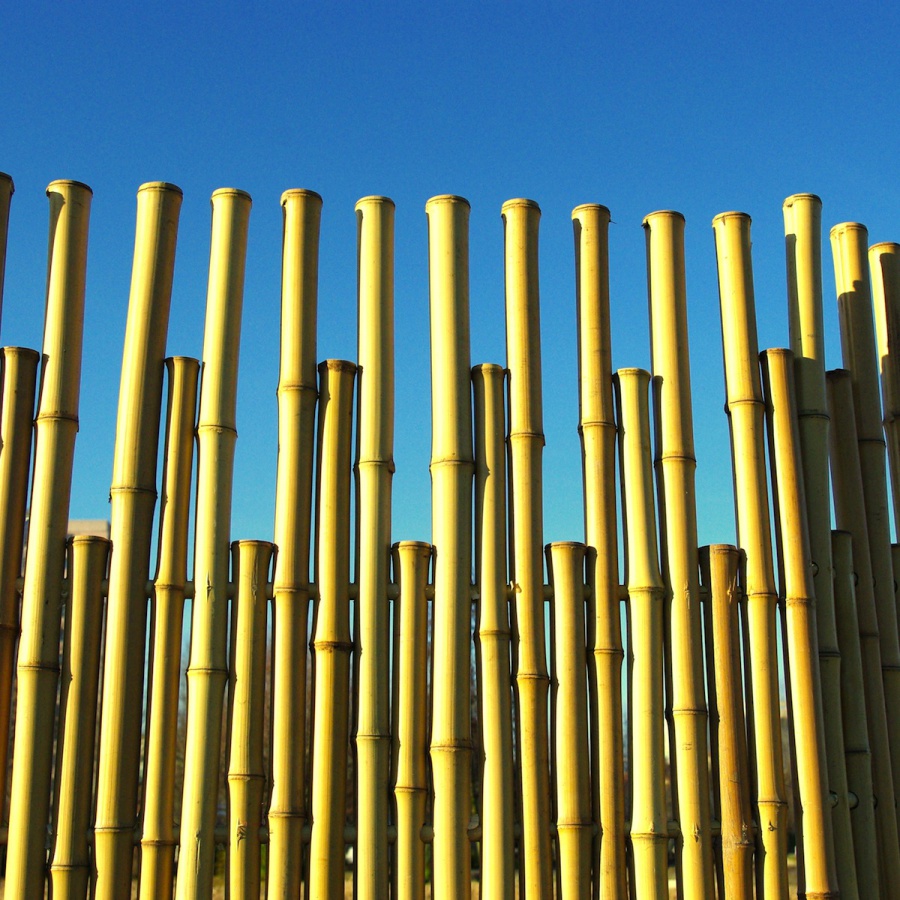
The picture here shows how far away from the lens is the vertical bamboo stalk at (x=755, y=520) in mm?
3561

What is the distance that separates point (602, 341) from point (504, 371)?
0.37 metres

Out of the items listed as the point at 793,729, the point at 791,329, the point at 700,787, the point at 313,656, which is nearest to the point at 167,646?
the point at 313,656

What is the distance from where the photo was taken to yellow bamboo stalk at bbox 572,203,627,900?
11.5ft

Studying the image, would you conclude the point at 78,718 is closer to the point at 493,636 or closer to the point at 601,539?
the point at 493,636

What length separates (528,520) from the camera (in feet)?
12.2

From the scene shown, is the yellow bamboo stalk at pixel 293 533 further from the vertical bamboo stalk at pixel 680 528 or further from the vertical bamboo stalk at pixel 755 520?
the vertical bamboo stalk at pixel 755 520

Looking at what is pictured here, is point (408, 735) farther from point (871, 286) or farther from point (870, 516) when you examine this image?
point (871, 286)

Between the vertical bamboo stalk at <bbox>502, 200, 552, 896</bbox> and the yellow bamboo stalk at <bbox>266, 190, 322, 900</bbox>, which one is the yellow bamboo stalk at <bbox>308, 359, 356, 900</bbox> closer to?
the yellow bamboo stalk at <bbox>266, 190, 322, 900</bbox>

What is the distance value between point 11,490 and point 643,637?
210 cm

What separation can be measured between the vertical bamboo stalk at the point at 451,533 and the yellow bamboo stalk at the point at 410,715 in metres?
0.04

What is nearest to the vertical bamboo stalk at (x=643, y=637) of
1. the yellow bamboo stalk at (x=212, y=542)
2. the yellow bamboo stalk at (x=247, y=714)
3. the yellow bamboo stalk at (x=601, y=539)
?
the yellow bamboo stalk at (x=601, y=539)

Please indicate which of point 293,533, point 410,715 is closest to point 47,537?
point 293,533

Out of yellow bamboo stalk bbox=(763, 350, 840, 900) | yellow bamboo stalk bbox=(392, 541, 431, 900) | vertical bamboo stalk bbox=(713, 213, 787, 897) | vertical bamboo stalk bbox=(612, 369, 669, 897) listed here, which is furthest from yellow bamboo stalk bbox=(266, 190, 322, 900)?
yellow bamboo stalk bbox=(763, 350, 840, 900)

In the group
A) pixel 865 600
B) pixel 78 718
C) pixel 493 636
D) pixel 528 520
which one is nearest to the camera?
pixel 78 718
